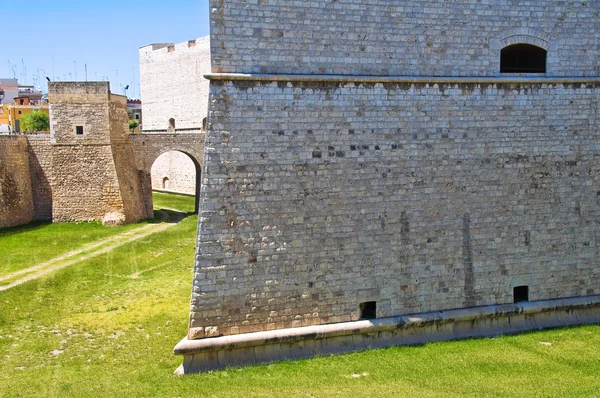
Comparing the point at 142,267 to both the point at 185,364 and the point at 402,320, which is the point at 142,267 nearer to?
the point at 185,364

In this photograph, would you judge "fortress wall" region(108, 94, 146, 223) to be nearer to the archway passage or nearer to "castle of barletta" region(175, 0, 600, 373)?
the archway passage

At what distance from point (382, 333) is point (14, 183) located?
16332 mm

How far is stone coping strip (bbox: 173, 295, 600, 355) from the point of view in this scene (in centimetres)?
870

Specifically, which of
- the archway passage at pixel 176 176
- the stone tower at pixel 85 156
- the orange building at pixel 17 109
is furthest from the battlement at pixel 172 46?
the orange building at pixel 17 109

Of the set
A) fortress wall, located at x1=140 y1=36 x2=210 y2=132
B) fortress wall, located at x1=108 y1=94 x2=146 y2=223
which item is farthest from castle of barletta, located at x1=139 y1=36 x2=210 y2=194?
fortress wall, located at x1=108 y1=94 x2=146 y2=223

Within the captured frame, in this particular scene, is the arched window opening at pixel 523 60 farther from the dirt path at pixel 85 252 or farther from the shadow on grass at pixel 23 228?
the shadow on grass at pixel 23 228

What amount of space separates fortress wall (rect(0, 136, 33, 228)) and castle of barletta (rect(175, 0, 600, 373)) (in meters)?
14.7

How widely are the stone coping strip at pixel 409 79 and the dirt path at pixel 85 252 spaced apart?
27.1 ft

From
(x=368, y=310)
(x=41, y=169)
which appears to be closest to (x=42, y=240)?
(x=41, y=169)

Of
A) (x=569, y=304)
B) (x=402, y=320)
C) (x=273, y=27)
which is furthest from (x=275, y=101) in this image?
(x=569, y=304)

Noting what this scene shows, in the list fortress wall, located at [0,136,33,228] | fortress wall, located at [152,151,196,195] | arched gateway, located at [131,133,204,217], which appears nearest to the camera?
fortress wall, located at [0,136,33,228]

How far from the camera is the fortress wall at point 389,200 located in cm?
882

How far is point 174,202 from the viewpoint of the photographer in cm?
2703

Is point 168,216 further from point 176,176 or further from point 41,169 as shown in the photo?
point 176,176
